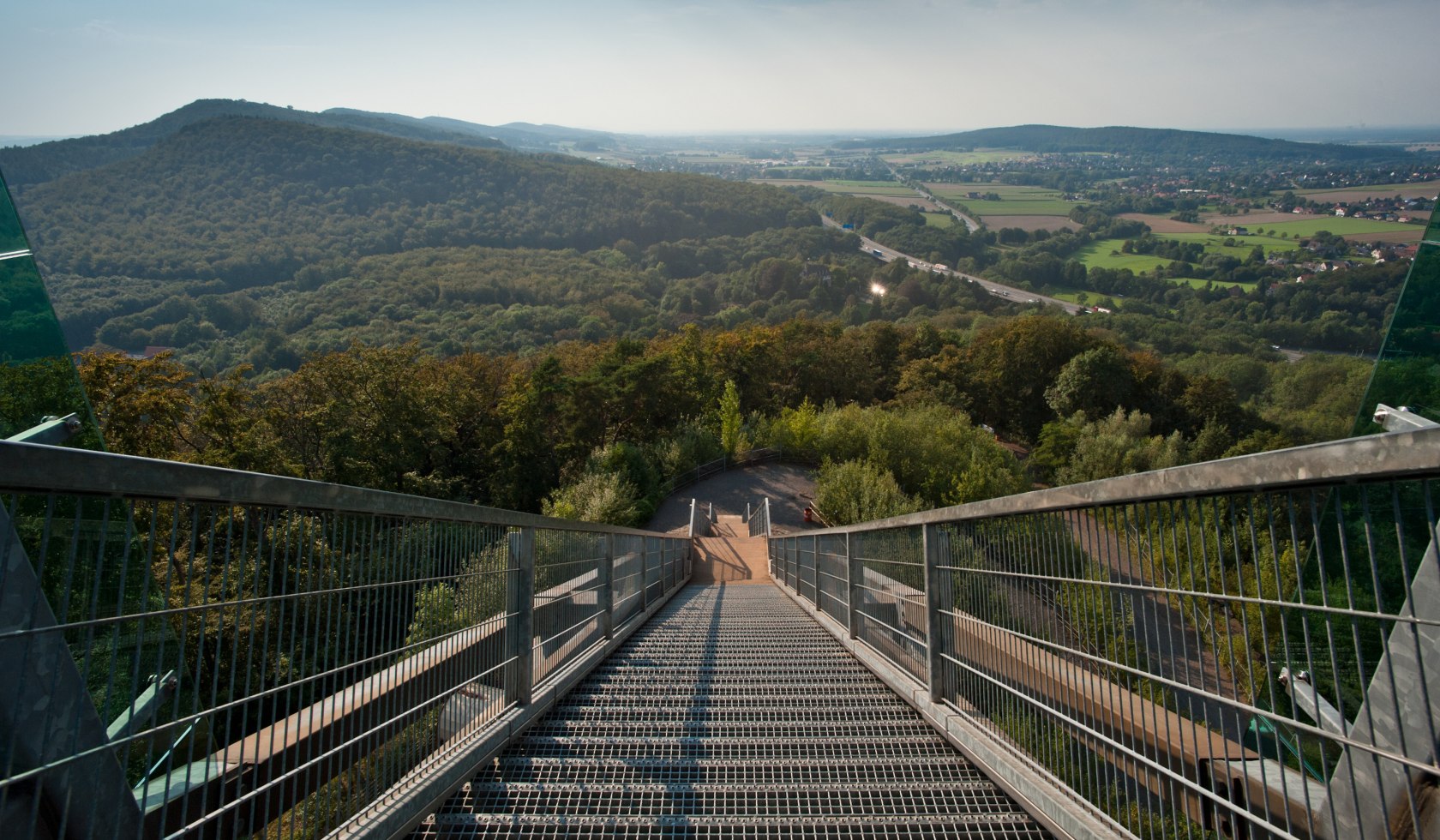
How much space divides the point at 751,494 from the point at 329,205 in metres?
156

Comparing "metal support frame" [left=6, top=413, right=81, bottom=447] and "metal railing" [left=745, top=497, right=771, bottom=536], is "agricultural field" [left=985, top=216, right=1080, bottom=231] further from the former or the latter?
"metal support frame" [left=6, top=413, right=81, bottom=447]

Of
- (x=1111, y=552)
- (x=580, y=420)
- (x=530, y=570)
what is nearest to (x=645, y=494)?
(x=580, y=420)

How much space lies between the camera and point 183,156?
471 feet

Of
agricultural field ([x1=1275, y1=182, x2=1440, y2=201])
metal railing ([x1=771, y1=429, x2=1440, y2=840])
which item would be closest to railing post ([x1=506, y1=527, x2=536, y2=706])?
metal railing ([x1=771, y1=429, x2=1440, y2=840])

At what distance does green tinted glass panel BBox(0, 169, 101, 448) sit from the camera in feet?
12.2

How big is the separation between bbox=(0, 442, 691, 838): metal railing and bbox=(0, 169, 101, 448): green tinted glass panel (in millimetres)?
Result: 2291

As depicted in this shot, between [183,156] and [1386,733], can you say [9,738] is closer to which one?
[1386,733]

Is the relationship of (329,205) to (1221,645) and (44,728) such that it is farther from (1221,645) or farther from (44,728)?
(1221,645)

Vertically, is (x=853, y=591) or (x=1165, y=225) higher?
(x=1165, y=225)

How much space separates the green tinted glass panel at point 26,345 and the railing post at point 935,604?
4.36 metres

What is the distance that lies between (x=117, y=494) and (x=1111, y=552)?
262 centimetres

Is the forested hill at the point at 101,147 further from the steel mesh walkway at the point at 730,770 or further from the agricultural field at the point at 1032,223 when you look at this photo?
the agricultural field at the point at 1032,223

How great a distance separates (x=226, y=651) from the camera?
2088 millimetres

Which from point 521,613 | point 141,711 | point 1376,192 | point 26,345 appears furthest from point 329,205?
point 141,711
